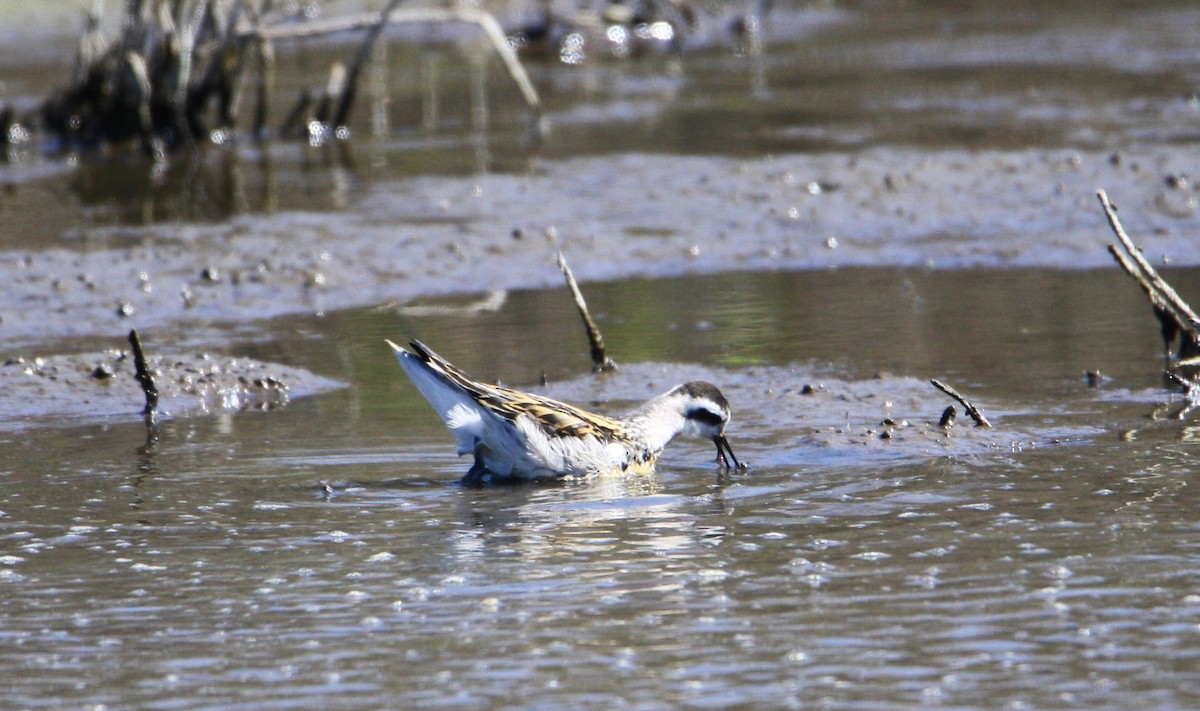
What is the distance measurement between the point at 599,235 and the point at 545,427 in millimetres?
6463

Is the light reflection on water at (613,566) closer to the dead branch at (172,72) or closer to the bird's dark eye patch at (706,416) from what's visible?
the bird's dark eye patch at (706,416)

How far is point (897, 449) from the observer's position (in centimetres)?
875

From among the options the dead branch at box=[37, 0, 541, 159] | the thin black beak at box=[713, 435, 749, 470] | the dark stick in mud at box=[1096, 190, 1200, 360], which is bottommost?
the thin black beak at box=[713, 435, 749, 470]


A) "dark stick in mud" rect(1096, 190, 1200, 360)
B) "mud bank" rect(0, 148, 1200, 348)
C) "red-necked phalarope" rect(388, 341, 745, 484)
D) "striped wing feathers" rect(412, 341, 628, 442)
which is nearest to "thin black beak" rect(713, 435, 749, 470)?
"red-necked phalarope" rect(388, 341, 745, 484)

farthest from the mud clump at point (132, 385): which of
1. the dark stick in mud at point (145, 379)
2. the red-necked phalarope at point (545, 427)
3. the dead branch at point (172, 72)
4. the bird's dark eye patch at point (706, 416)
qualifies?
the dead branch at point (172, 72)

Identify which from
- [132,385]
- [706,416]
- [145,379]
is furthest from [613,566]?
[132,385]

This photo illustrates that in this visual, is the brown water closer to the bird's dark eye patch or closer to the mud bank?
the mud bank

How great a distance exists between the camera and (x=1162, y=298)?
9.98 meters

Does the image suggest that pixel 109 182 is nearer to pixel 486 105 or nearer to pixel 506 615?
pixel 486 105

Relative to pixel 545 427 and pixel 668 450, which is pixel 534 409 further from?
pixel 668 450

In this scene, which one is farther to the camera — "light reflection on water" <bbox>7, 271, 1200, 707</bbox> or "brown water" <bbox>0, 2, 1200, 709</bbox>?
"brown water" <bbox>0, 2, 1200, 709</bbox>

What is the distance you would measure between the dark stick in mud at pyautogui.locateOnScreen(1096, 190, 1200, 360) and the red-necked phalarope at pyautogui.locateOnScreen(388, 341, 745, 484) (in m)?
2.35

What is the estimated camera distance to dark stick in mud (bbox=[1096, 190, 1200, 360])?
368 inches

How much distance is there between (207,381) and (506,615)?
15.2ft
